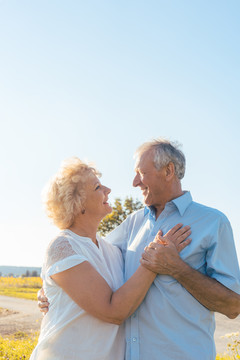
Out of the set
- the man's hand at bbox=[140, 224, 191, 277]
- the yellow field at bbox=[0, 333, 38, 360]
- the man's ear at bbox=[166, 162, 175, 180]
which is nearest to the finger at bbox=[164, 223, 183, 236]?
the man's hand at bbox=[140, 224, 191, 277]

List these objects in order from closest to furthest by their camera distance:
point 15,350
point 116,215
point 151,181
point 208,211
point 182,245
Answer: point 182,245 → point 208,211 → point 151,181 → point 15,350 → point 116,215

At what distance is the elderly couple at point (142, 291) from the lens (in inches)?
119

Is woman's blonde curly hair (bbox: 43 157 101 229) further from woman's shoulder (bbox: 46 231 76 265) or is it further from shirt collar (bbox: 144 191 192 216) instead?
shirt collar (bbox: 144 191 192 216)

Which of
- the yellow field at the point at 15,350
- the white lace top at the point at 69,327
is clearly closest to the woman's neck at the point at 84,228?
the white lace top at the point at 69,327

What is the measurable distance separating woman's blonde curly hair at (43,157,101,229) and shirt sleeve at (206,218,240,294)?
3.76 ft

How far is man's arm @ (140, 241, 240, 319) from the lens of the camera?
9.99 feet

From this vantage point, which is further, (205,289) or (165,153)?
(165,153)

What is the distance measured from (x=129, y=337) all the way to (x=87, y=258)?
0.69m

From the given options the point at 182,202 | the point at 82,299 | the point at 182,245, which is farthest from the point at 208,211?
the point at 82,299

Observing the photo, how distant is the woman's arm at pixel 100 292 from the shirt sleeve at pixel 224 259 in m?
0.49

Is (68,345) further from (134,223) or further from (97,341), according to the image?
(134,223)

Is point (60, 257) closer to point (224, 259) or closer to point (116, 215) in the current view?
point (224, 259)

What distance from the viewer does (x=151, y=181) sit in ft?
12.3

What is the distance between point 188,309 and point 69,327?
906 mm
